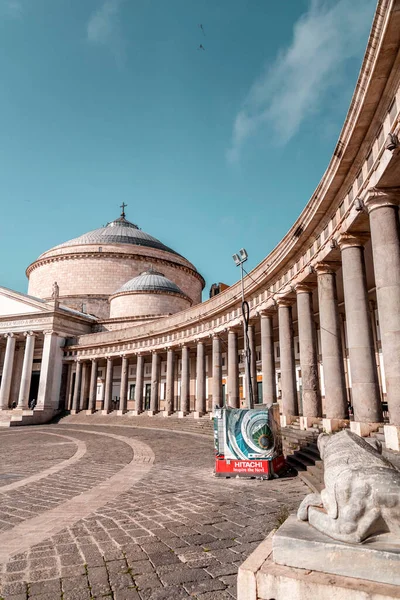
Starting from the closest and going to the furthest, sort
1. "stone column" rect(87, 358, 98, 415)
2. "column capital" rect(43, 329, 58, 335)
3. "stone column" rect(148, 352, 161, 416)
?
1. "stone column" rect(148, 352, 161, 416)
2. "stone column" rect(87, 358, 98, 415)
3. "column capital" rect(43, 329, 58, 335)

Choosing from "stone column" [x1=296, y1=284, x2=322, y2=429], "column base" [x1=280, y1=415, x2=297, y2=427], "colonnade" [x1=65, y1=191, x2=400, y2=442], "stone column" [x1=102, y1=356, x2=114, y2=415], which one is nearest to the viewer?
"colonnade" [x1=65, y1=191, x2=400, y2=442]

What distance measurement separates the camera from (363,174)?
32.7 ft

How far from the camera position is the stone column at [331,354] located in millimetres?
12133

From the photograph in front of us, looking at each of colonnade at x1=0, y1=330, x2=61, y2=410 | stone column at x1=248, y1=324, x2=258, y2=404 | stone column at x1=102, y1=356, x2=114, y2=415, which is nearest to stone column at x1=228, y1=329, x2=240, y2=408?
stone column at x1=248, y1=324, x2=258, y2=404

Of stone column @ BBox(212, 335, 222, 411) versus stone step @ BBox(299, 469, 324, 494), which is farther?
stone column @ BBox(212, 335, 222, 411)

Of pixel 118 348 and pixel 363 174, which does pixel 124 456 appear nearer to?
pixel 363 174

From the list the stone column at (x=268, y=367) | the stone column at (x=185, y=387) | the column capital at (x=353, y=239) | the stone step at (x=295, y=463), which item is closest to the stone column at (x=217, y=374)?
the stone column at (x=185, y=387)

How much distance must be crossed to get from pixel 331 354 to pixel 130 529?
907 cm

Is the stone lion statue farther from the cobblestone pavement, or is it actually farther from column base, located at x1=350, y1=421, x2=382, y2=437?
column base, located at x1=350, y1=421, x2=382, y2=437

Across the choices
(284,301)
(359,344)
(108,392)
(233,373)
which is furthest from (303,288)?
(108,392)

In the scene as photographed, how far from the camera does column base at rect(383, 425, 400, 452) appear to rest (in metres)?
7.87

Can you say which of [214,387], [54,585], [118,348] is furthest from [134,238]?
[54,585]

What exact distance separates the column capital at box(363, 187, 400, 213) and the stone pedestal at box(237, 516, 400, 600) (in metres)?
7.97

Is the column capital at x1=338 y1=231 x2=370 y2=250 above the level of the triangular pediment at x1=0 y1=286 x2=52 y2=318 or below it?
below
